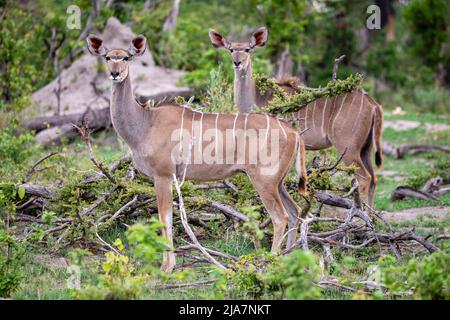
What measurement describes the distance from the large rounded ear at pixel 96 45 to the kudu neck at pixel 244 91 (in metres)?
1.89

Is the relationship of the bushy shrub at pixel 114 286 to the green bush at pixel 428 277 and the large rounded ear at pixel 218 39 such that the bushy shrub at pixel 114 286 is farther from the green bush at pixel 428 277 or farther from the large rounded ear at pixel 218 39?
the large rounded ear at pixel 218 39

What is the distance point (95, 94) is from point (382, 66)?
6.84m

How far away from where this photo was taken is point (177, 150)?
17.3ft

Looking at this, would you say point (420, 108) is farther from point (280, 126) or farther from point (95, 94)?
point (280, 126)

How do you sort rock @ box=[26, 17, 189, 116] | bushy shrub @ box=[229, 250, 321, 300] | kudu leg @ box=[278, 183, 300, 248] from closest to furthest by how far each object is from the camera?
bushy shrub @ box=[229, 250, 321, 300]
kudu leg @ box=[278, 183, 300, 248]
rock @ box=[26, 17, 189, 116]

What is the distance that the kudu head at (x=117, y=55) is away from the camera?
17.0ft

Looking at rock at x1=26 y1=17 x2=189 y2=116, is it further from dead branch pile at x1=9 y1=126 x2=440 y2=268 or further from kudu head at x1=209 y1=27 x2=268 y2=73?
dead branch pile at x1=9 y1=126 x2=440 y2=268

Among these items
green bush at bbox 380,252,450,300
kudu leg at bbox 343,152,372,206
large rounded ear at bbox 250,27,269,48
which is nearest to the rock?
large rounded ear at bbox 250,27,269,48

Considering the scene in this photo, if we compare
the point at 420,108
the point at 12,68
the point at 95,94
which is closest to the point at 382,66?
the point at 420,108

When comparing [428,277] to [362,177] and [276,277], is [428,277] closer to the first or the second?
[276,277]

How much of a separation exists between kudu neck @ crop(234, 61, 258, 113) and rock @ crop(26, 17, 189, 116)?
3.23 metres

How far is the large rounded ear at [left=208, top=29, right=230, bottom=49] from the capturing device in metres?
7.17

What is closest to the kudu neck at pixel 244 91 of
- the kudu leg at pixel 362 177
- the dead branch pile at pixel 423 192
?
the kudu leg at pixel 362 177

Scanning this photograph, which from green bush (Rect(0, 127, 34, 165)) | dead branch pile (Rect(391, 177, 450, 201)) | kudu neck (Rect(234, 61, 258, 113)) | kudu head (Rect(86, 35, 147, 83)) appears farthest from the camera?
green bush (Rect(0, 127, 34, 165))
